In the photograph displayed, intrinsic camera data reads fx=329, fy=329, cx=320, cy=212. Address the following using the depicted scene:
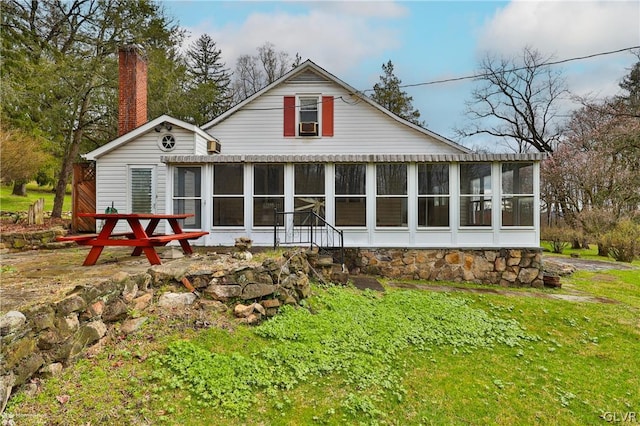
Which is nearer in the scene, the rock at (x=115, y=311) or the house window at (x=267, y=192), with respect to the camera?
the rock at (x=115, y=311)

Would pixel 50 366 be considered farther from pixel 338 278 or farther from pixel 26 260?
pixel 338 278

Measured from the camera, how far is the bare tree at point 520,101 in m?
22.3

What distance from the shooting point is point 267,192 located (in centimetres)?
839

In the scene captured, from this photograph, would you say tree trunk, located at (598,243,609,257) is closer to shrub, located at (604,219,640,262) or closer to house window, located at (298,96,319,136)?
shrub, located at (604,219,640,262)

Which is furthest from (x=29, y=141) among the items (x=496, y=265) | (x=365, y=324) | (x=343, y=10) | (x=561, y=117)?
(x=561, y=117)

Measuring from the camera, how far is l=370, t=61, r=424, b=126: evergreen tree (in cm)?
2750

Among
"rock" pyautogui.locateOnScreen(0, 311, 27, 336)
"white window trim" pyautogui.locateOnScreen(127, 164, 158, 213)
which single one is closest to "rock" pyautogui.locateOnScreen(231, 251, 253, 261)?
"rock" pyautogui.locateOnScreen(0, 311, 27, 336)

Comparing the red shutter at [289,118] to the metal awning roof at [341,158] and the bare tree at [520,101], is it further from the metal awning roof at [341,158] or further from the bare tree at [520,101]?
the bare tree at [520,101]

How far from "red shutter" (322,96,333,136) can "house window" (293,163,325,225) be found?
380cm

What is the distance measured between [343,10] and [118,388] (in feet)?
37.7

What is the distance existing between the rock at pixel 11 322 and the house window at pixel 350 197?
6.39m

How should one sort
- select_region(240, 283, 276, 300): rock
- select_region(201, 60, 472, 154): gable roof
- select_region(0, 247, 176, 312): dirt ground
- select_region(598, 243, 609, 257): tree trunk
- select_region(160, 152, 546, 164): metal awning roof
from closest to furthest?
select_region(0, 247, 176, 312): dirt ground
select_region(240, 283, 276, 300): rock
select_region(160, 152, 546, 164): metal awning roof
select_region(201, 60, 472, 154): gable roof
select_region(598, 243, 609, 257): tree trunk

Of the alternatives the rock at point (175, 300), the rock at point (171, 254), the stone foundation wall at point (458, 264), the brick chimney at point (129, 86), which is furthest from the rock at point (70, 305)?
the brick chimney at point (129, 86)

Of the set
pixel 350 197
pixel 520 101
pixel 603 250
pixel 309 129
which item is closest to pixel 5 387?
pixel 350 197
